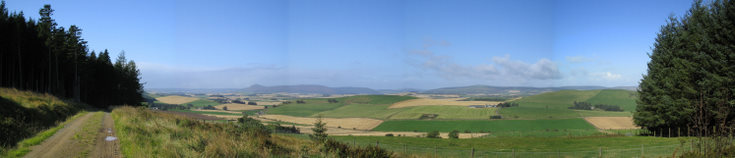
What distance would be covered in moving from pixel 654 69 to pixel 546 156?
16358 millimetres

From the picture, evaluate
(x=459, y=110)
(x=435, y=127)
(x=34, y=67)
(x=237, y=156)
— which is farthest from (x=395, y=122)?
(x=237, y=156)

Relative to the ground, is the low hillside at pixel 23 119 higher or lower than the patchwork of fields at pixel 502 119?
higher

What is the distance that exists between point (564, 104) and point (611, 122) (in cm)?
2996

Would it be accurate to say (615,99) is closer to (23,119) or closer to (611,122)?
(611,122)

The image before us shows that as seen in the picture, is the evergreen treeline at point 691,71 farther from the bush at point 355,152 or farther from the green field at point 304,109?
the green field at point 304,109

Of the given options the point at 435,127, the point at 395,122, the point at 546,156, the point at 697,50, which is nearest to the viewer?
the point at 546,156

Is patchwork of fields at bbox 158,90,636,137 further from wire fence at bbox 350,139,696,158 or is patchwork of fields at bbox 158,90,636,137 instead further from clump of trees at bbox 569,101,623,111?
wire fence at bbox 350,139,696,158

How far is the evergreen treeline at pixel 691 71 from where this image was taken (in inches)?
833

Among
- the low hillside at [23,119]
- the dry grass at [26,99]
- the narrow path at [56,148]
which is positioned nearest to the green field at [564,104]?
the dry grass at [26,99]

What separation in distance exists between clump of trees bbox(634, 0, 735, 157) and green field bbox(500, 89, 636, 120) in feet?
126

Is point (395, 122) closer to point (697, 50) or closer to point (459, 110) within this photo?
point (459, 110)

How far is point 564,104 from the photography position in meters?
86.9

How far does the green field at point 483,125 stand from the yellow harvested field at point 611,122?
1.46 metres

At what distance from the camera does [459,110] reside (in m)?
84.9
